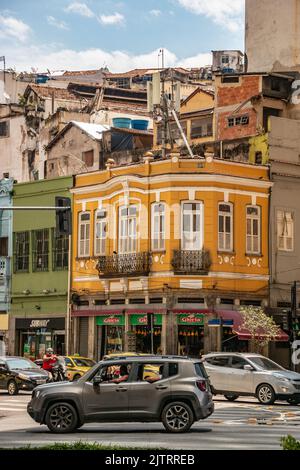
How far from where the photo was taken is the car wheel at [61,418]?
22141 millimetres

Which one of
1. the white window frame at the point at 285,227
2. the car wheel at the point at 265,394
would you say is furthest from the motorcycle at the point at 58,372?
the white window frame at the point at 285,227

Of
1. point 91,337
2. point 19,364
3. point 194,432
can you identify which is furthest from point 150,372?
point 91,337

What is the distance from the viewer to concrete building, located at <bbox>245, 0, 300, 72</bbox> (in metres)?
61.4

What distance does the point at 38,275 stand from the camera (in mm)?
53031

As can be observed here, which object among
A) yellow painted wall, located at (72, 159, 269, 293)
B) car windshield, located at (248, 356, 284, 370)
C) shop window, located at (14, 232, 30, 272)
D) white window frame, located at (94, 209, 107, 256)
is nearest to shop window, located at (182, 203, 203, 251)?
yellow painted wall, located at (72, 159, 269, 293)

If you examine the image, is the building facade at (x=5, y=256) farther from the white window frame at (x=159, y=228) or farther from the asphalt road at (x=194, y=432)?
the asphalt road at (x=194, y=432)

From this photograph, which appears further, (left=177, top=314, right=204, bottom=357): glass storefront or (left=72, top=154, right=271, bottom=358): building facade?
(left=72, top=154, right=271, bottom=358): building facade

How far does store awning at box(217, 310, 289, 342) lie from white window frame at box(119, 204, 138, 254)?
17.3ft

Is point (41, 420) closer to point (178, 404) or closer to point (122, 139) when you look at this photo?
point (178, 404)

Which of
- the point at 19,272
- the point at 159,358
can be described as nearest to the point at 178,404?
the point at 159,358

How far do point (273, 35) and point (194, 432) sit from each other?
4374 centimetres

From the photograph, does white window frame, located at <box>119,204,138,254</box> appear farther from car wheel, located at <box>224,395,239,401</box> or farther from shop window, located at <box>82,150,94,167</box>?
car wheel, located at <box>224,395,239,401</box>

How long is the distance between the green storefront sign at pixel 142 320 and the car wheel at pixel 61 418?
24.2m

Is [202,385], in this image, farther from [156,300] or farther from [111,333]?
[111,333]
